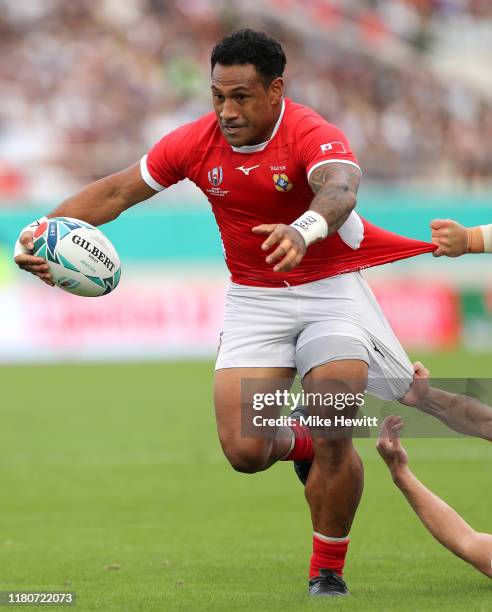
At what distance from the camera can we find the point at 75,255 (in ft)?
21.0

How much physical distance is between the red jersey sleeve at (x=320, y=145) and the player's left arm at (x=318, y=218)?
0.05 m

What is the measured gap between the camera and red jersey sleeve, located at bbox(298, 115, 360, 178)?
19.4ft

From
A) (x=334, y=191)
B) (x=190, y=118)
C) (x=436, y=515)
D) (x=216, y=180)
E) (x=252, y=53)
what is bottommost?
(x=436, y=515)

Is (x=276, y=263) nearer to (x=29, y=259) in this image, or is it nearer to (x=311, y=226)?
(x=311, y=226)

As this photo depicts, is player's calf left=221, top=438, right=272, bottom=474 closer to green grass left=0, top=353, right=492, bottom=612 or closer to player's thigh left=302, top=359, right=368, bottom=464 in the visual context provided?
player's thigh left=302, top=359, right=368, bottom=464

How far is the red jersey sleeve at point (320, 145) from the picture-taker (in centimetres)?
590

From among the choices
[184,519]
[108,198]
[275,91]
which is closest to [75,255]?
[108,198]

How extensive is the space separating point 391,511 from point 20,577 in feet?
10.6

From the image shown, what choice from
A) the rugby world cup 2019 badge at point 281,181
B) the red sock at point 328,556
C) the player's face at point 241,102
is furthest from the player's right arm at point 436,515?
the player's face at point 241,102

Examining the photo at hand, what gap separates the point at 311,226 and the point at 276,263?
602 millimetres

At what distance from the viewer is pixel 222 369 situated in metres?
6.42

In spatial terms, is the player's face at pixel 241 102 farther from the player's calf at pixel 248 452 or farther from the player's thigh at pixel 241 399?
the player's calf at pixel 248 452

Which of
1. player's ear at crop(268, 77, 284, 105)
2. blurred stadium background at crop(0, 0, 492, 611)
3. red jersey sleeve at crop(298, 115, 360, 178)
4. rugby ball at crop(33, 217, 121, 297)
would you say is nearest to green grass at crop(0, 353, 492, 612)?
blurred stadium background at crop(0, 0, 492, 611)

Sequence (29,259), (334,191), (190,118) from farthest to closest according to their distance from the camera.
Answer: (190,118) → (29,259) → (334,191)
